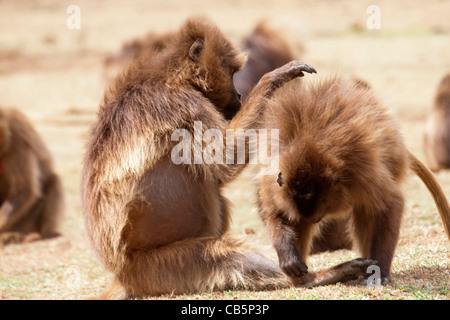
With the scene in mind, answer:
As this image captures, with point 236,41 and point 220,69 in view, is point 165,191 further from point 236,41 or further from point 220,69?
point 236,41

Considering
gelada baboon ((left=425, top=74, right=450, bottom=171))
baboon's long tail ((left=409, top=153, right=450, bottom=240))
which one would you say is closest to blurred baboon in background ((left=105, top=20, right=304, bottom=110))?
gelada baboon ((left=425, top=74, right=450, bottom=171))

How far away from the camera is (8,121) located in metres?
8.67

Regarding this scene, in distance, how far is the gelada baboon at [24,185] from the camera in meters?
8.55

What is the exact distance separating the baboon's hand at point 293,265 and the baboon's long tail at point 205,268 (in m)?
0.23

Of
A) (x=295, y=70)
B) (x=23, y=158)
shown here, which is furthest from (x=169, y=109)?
(x=23, y=158)

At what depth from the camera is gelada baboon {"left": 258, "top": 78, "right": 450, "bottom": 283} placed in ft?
13.3

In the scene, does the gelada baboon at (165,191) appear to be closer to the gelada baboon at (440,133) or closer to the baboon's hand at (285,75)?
the baboon's hand at (285,75)

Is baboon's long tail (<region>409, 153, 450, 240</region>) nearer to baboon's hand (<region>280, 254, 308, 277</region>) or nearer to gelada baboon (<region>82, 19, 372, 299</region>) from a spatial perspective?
gelada baboon (<region>82, 19, 372, 299</region>)

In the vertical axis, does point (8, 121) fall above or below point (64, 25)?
below

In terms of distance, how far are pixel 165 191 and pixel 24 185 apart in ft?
14.9

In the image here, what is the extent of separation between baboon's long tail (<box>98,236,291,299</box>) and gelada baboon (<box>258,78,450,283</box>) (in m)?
0.25

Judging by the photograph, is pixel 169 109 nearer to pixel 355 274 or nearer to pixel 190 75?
pixel 190 75
